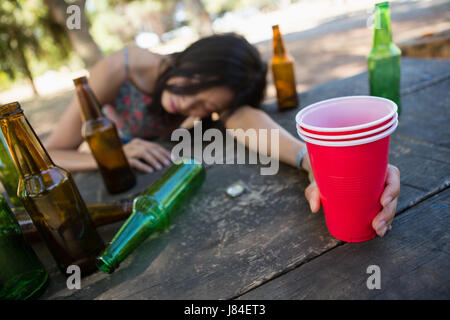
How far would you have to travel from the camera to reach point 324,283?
2.13 ft

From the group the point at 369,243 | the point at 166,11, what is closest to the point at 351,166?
the point at 369,243

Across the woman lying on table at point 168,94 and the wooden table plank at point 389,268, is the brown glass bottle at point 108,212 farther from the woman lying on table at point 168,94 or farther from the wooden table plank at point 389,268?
the wooden table plank at point 389,268

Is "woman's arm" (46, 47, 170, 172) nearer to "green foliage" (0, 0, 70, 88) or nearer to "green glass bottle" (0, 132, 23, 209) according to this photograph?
"green glass bottle" (0, 132, 23, 209)

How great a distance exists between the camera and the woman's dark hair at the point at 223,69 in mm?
1553

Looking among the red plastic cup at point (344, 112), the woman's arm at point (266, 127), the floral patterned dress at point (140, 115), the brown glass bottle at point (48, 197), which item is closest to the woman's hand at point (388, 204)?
the red plastic cup at point (344, 112)

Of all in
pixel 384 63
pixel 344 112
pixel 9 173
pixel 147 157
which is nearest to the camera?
pixel 344 112

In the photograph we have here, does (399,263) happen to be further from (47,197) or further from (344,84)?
(344,84)

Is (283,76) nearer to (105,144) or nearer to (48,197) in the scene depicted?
(105,144)

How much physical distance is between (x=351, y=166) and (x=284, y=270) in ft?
0.84

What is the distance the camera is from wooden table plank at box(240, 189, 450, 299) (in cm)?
60

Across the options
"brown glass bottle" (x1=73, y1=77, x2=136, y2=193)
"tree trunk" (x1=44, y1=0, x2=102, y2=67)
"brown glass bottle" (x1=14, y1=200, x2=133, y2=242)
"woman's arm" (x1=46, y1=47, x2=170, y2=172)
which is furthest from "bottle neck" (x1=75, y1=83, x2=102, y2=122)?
"tree trunk" (x1=44, y1=0, x2=102, y2=67)

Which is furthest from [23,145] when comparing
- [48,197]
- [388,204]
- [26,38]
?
[26,38]

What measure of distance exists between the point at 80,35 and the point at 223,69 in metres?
4.59

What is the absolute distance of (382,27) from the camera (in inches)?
48.1
